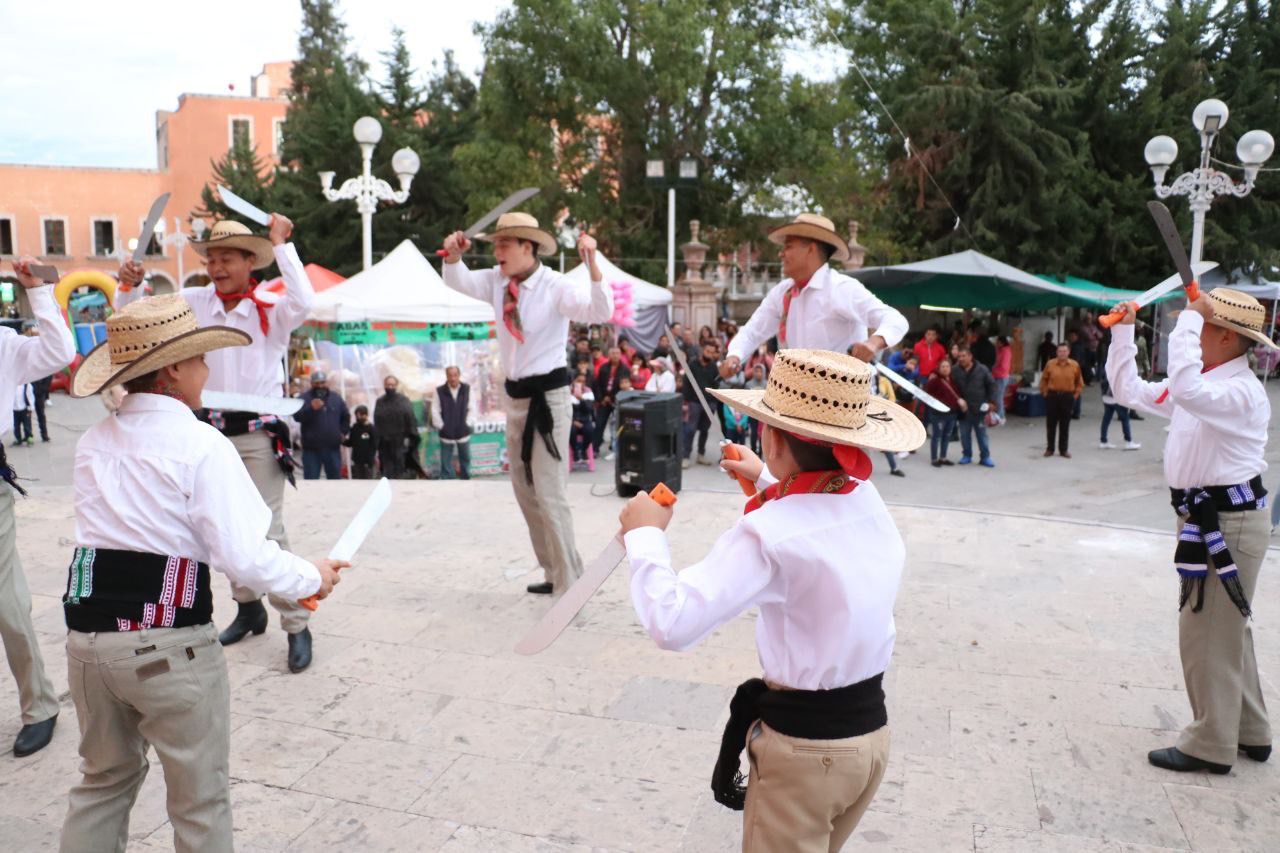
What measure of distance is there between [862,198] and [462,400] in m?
17.9

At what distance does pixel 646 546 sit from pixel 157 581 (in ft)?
4.16

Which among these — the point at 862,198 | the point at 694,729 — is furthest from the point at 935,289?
the point at 694,729

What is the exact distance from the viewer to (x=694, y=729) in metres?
4.04

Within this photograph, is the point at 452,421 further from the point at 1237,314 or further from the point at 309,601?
the point at 1237,314

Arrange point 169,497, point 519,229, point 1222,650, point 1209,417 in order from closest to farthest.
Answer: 1. point 169,497
2. point 1209,417
3. point 1222,650
4. point 519,229

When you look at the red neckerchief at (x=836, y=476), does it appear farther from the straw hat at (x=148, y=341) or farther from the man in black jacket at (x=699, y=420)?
the man in black jacket at (x=699, y=420)

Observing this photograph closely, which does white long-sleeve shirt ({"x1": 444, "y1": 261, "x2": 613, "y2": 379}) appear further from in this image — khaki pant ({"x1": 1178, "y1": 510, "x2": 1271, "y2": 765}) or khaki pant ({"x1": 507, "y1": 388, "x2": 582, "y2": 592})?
khaki pant ({"x1": 1178, "y1": 510, "x2": 1271, "y2": 765})

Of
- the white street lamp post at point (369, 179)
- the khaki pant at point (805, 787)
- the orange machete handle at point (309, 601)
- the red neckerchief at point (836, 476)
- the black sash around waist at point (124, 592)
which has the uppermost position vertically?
the white street lamp post at point (369, 179)

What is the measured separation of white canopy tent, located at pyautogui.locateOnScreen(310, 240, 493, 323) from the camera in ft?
40.0

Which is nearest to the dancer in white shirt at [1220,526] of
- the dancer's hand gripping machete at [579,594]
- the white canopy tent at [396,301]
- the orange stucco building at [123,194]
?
the dancer's hand gripping machete at [579,594]

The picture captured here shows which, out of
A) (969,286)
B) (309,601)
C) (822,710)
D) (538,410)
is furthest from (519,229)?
(969,286)

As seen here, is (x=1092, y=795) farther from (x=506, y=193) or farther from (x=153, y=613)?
(x=506, y=193)

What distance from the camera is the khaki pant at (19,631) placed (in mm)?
3801

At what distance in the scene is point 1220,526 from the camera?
3.71 meters
